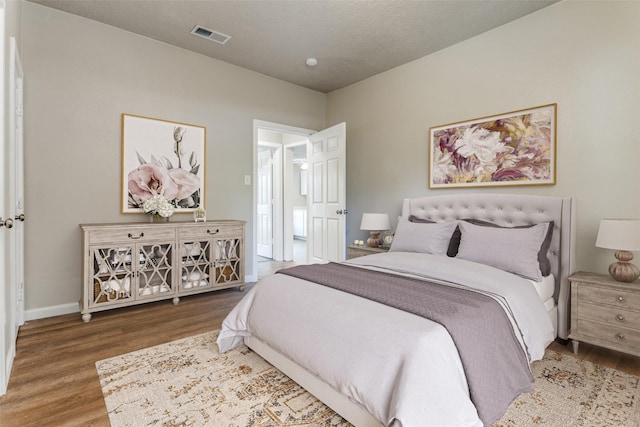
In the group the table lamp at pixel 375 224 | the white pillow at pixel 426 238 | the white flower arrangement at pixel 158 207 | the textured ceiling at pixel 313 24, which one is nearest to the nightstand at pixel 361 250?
the table lamp at pixel 375 224

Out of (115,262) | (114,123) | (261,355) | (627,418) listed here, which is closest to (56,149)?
(114,123)

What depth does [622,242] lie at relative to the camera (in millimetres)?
2203

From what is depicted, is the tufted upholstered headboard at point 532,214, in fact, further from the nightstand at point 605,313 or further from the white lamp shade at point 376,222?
the white lamp shade at point 376,222

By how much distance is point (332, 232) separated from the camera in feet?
15.0

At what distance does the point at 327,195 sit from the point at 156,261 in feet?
7.64

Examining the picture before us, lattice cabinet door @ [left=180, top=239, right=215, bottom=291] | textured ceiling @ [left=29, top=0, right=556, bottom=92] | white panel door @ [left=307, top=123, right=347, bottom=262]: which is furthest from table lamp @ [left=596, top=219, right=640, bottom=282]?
lattice cabinet door @ [left=180, top=239, right=215, bottom=291]

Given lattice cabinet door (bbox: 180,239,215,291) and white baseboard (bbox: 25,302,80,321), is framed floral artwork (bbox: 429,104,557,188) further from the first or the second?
white baseboard (bbox: 25,302,80,321)

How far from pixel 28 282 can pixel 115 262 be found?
0.73m

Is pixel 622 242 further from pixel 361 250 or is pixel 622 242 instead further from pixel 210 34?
pixel 210 34

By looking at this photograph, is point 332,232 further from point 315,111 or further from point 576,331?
point 576,331

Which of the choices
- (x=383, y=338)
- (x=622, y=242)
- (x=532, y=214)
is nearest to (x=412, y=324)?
(x=383, y=338)

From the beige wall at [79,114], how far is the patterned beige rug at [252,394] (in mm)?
1502

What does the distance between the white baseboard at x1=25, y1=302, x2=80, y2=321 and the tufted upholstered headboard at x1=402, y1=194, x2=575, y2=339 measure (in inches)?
145

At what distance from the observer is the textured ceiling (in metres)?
2.87
